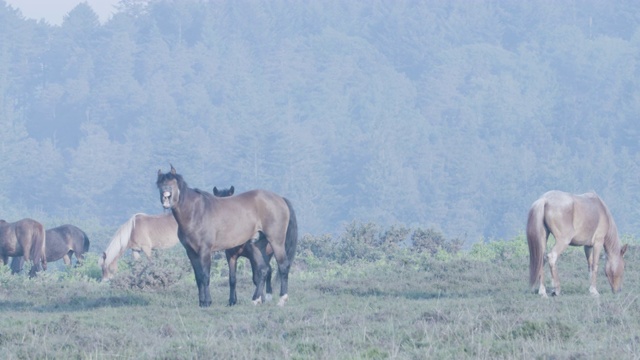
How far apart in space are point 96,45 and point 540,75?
48.7 metres

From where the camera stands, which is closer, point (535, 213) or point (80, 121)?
point (535, 213)

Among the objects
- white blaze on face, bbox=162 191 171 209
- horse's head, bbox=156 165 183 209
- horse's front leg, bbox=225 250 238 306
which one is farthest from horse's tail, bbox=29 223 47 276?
white blaze on face, bbox=162 191 171 209

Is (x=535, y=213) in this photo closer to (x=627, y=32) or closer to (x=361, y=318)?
(x=361, y=318)

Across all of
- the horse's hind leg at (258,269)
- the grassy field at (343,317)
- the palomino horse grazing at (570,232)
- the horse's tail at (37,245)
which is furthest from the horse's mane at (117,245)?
the palomino horse grazing at (570,232)

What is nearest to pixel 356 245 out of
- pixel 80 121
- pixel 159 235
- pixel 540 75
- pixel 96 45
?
pixel 159 235

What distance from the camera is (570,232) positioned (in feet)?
50.6

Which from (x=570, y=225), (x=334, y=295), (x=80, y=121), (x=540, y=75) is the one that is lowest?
(x=334, y=295)

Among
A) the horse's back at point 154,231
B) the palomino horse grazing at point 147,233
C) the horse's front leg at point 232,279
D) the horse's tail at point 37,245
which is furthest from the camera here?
the horse's tail at point 37,245

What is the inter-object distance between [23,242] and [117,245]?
2.92 metres

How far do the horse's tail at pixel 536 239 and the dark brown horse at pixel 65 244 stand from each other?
48.8ft

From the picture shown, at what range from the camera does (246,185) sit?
8594 cm

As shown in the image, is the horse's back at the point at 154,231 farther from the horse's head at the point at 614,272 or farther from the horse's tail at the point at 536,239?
the horse's head at the point at 614,272

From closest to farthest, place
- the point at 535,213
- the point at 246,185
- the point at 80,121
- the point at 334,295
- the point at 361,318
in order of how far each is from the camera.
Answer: the point at 361,318, the point at 535,213, the point at 334,295, the point at 246,185, the point at 80,121

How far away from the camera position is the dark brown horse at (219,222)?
15164 millimetres
